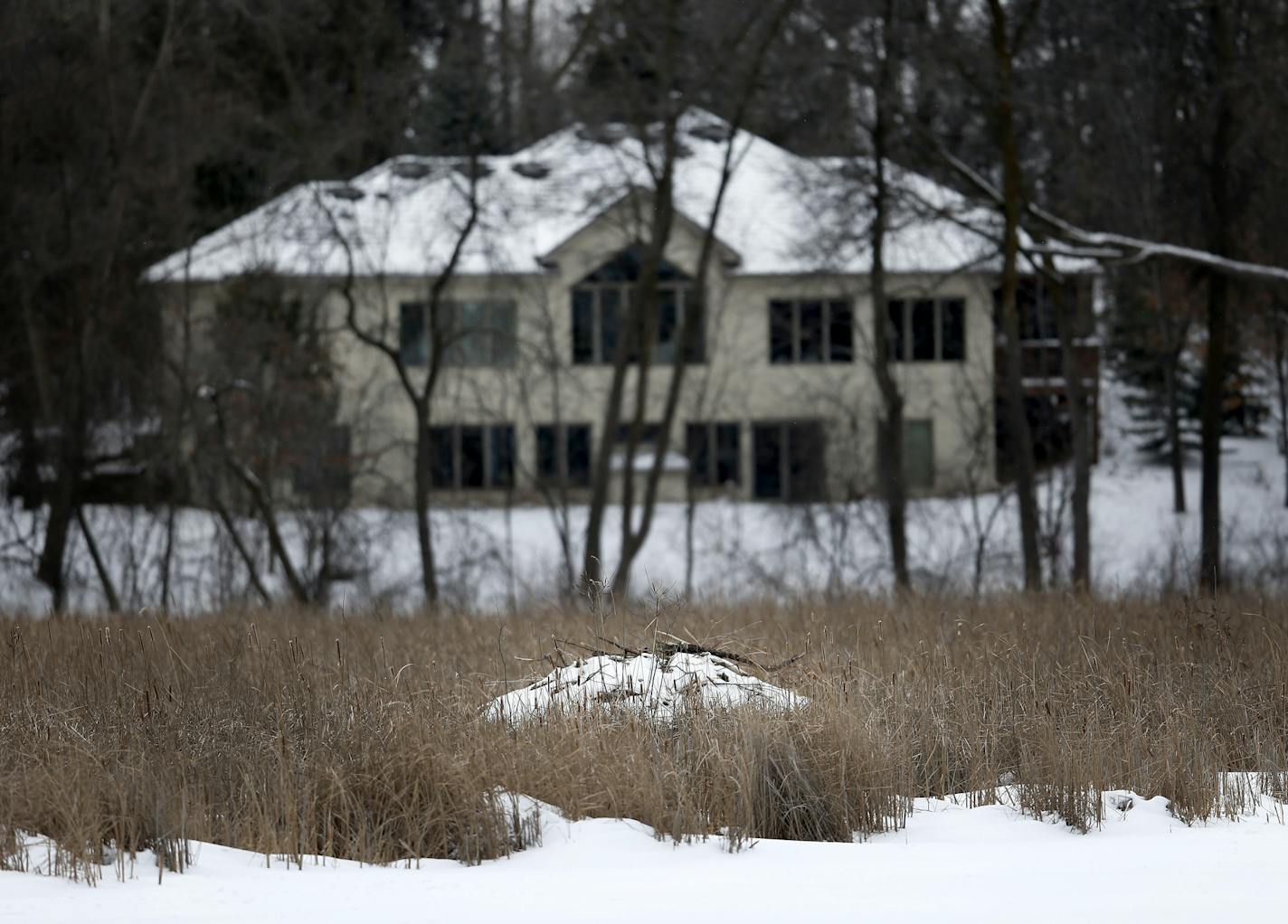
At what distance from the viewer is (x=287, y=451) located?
30.2 m

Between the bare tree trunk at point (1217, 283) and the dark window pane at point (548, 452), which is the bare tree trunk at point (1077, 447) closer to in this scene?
the bare tree trunk at point (1217, 283)

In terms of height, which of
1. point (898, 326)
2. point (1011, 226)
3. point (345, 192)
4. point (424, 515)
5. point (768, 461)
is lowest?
point (424, 515)

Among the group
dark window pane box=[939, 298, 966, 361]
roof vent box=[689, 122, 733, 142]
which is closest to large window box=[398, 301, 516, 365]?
roof vent box=[689, 122, 733, 142]

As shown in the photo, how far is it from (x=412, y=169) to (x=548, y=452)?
8.29m

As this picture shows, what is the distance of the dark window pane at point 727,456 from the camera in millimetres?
36688

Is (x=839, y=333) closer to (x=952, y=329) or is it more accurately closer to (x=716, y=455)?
(x=952, y=329)

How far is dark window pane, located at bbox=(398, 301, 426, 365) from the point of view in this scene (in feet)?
116

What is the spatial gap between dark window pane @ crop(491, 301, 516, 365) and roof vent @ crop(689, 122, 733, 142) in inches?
232

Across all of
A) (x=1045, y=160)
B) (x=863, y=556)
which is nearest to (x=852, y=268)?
(x=1045, y=160)

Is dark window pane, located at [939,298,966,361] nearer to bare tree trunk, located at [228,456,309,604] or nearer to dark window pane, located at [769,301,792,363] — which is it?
dark window pane, located at [769,301,792,363]

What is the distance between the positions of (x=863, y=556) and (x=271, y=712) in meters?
24.3

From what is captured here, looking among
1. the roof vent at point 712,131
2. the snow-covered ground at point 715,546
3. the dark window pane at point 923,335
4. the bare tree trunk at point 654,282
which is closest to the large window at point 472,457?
the snow-covered ground at point 715,546

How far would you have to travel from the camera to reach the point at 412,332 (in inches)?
1457

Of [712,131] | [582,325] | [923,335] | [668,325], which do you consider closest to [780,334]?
[668,325]
